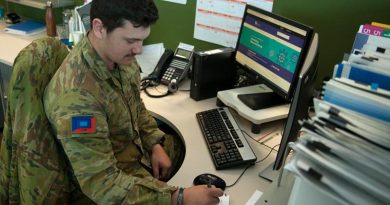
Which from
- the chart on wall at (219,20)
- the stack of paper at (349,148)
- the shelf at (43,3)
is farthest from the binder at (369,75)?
the shelf at (43,3)

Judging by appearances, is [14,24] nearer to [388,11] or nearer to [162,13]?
[162,13]

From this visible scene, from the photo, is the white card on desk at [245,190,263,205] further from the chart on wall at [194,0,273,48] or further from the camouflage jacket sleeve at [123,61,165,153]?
the chart on wall at [194,0,273,48]

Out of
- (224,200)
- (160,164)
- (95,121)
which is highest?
(95,121)

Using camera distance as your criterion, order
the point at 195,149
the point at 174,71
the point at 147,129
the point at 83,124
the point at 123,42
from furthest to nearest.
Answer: the point at 174,71, the point at 147,129, the point at 195,149, the point at 123,42, the point at 83,124

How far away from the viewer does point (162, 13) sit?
80.2 inches

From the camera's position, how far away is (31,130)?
103 cm

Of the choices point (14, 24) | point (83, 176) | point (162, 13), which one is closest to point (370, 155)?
point (83, 176)

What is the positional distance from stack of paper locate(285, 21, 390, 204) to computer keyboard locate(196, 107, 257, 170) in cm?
75

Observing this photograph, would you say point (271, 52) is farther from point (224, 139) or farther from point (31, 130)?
point (31, 130)

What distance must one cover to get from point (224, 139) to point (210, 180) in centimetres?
25

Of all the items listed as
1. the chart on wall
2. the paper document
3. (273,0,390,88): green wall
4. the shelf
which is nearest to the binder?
(273,0,390,88): green wall

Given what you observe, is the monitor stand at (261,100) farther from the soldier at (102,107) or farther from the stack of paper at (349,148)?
the stack of paper at (349,148)

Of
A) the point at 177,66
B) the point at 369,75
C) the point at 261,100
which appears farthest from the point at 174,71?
the point at 369,75

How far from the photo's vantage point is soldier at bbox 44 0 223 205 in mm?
1026
